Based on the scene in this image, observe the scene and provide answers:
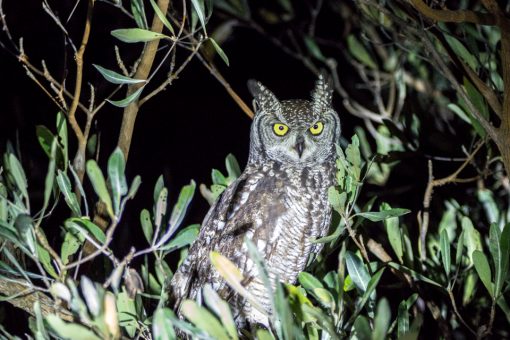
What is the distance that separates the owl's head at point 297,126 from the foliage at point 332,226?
0.30ft

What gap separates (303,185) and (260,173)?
133 mm

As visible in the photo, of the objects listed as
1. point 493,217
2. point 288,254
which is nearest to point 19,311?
point 288,254

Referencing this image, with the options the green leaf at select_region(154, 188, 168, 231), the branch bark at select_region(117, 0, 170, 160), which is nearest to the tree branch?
the branch bark at select_region(117, 0, 170, 160)

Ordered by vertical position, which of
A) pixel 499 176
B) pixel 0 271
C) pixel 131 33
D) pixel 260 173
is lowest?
pixel 499 176

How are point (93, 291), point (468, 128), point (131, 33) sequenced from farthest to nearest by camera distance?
point (468, 128) → point (131, 33) → point (93, 291)

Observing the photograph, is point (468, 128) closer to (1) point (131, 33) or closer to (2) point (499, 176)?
(2) point (499, 176)

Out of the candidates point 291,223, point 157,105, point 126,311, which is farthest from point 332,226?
point 157,105

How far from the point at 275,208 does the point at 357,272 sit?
56 cm

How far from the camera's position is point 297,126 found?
1690 millimetres

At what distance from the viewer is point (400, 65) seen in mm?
2150

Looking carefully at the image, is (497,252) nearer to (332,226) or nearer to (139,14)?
(332,226)

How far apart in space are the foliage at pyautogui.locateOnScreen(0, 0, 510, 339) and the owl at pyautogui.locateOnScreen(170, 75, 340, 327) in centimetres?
7

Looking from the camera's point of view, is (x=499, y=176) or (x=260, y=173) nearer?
(x=260, y=173)

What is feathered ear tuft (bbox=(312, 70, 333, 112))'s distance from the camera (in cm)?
168
